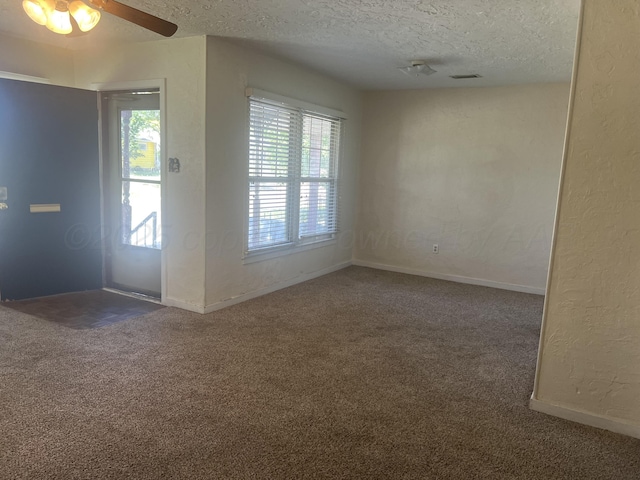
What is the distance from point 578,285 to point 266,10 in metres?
2.55

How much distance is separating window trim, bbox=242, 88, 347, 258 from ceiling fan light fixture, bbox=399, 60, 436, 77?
42.2 inches

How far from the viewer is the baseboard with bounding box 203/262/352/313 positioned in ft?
13.9

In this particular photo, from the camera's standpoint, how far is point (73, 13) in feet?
6.89

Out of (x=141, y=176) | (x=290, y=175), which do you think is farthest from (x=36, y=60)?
(x=290, y=175)

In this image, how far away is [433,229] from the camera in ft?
19.4

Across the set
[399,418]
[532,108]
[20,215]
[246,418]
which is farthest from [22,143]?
[532,108]

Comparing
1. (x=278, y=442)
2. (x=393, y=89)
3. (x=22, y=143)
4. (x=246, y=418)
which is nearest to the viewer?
(x=278, y=442)

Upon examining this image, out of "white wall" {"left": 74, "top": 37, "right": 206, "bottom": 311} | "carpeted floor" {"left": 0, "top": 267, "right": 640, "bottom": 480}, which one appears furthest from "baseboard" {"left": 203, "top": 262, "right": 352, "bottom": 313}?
"carpeted floor" {"left": 0, "top": 267, "right": 640, "bottom": 480}

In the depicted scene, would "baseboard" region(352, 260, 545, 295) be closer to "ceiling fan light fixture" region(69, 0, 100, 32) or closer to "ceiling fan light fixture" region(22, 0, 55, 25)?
"ceiling fan light fixture" region(69, 0, 100, 32)

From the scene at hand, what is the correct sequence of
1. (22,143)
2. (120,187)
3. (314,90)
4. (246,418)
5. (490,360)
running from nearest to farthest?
1. (246,418)
2. (490,360)
3. (22,143)
4. (120,187)
5. (314,90)

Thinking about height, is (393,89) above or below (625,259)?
above

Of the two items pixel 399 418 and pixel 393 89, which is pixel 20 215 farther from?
pixel 393 89

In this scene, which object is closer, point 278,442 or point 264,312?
point 278,442

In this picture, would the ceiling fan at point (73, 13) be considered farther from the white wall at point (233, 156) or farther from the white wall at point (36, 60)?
the white wall at point (36, 60)
